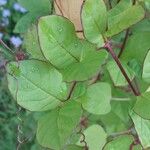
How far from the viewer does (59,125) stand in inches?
20.4

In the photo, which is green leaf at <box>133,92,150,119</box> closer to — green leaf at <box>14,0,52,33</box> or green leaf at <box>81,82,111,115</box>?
green leaf at <box>81,82,111,115</box>

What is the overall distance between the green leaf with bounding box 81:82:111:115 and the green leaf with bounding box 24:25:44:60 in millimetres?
69

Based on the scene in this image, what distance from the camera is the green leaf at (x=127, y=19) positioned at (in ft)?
1.50

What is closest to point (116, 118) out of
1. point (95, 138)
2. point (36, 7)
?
point (95, 138)

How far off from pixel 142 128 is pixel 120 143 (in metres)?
0.03

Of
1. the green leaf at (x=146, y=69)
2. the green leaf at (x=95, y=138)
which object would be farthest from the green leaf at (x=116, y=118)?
the green leaf at (x=146, y=69)

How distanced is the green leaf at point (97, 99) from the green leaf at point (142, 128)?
3cm

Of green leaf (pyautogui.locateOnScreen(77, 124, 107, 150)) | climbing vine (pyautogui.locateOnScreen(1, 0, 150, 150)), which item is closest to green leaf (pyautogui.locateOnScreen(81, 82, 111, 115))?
climbing vine (pyautogui.locateOnScreen(1, 0, 150, 150))

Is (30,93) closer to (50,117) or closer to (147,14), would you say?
(50,117)

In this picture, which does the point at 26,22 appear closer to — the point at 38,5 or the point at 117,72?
the point at 38,5

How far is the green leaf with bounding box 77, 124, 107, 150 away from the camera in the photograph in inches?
24.5

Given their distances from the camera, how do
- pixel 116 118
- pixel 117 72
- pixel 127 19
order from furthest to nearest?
pixel 116 118, pixel 117 72, pixel 127 19

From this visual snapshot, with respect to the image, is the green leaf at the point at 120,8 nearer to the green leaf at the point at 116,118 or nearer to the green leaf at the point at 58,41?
the green leaf at the point at 58,41

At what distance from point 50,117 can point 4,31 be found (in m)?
1.68
